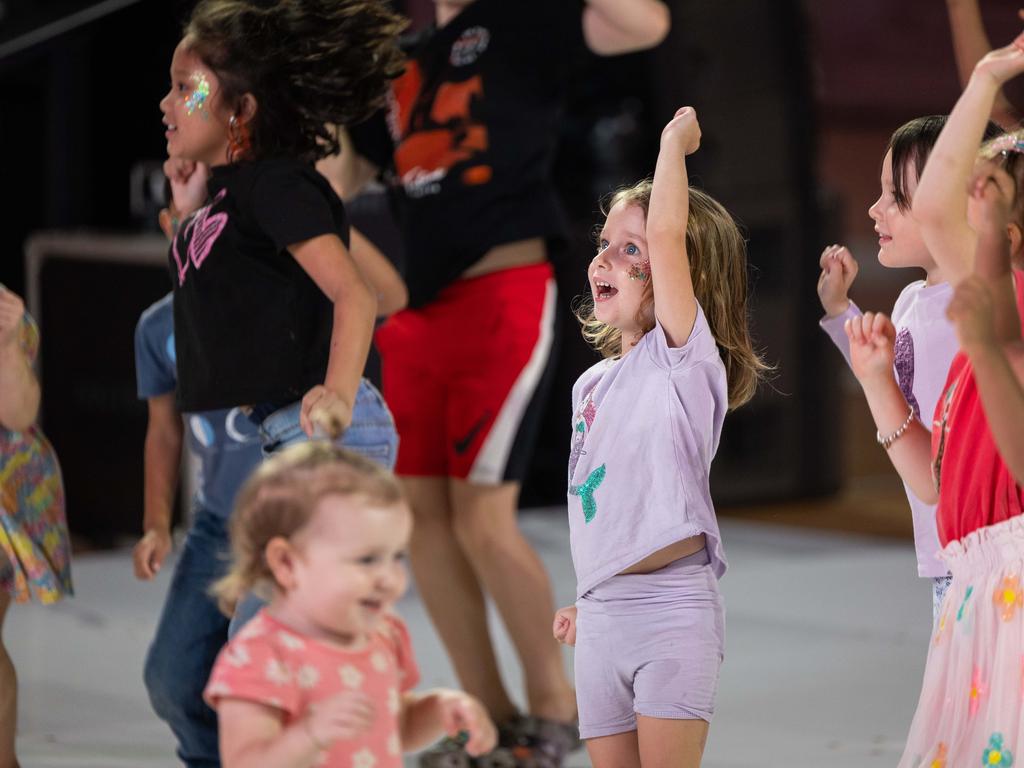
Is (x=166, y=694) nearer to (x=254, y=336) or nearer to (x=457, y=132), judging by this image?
(x=254, y=336)

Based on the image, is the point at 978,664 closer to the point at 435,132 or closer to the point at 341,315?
the point at 341,315

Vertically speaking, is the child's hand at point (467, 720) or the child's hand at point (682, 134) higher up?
the child's hand at point (682, 134)

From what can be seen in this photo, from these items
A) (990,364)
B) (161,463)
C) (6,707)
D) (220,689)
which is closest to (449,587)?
(161,463)

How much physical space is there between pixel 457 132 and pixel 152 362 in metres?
0.78

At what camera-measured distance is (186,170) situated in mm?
2588

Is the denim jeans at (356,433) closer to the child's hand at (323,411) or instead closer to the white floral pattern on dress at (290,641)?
the child's hand at (323,411)

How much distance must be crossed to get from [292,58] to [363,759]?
113cm

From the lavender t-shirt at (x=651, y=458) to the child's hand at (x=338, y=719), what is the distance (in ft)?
1.81

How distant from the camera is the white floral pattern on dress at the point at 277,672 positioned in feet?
5.42

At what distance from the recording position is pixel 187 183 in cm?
259

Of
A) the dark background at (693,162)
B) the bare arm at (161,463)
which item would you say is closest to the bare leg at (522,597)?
the bare arm at (161,463)

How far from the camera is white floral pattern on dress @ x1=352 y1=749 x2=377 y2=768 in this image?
5.54 feet

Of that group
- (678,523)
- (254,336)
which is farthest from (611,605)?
(254,336)

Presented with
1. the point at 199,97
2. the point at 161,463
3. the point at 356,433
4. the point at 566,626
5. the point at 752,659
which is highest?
the point at 199,97
